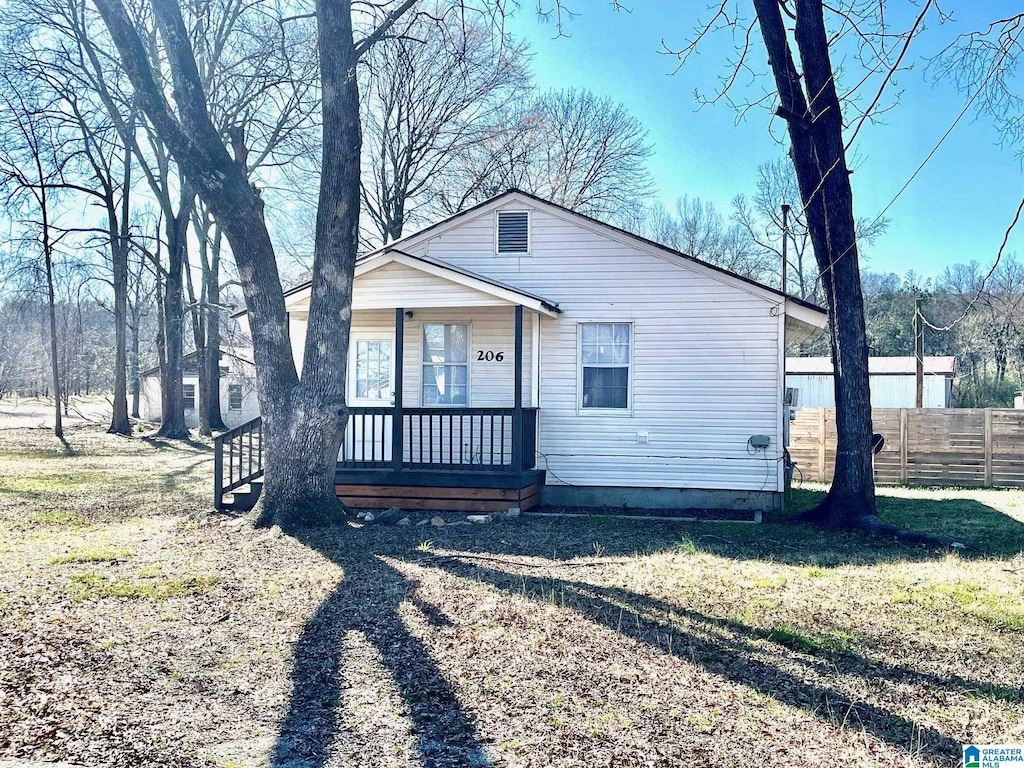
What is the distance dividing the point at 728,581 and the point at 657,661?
2341 mm

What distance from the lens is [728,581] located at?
21.8ft

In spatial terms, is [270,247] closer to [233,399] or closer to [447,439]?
[447,439]

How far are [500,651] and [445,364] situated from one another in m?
7.92

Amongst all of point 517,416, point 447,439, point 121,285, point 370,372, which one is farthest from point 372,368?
point 121,285

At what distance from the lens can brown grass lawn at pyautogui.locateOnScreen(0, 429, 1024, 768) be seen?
3.51 metres

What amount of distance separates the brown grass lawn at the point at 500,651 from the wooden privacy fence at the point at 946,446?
7947 mm

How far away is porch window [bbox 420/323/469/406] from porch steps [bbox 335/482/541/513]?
1794 millimetres

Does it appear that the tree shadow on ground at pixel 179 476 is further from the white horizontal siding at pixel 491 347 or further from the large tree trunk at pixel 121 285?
the large tree trunk at pixel 121 285

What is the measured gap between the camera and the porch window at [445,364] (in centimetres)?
1229

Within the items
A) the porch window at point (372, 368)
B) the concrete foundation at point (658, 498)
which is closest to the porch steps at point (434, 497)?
the concrete foundation at point (658, 498)

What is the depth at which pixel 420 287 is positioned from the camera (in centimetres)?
1120

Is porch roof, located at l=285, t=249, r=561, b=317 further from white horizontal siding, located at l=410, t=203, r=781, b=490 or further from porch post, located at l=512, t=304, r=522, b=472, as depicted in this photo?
white horizontal siding, located at l=410, t=203, r=781, b=490

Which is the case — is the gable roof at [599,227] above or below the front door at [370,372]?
above

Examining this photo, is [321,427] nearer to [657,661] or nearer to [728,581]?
[728,581]
